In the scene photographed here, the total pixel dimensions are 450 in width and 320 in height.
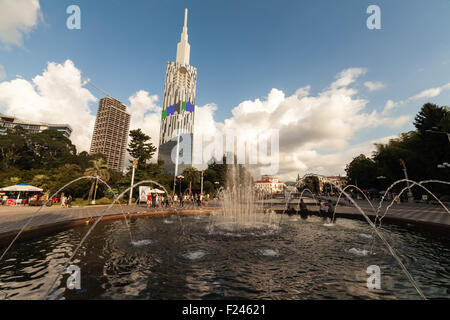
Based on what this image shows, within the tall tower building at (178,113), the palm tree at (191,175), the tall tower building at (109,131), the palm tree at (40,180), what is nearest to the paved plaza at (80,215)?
the palm tree at (40,180)

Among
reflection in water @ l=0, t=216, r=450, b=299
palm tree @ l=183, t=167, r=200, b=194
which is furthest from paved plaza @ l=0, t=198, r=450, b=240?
palm tree @ l=183, t=167, r=200, b=194

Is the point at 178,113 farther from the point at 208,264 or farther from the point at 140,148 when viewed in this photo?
the point at 208,264

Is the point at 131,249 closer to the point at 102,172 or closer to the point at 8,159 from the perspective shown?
the point at 102,172

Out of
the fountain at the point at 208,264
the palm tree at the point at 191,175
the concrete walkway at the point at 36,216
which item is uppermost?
the palm tree at the point at 191,175

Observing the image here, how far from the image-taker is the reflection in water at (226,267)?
4.29 m

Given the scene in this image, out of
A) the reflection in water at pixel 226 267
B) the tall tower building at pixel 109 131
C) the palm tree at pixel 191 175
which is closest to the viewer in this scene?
the reflection in water at pixel 226 267

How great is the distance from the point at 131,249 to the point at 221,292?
15.9ft

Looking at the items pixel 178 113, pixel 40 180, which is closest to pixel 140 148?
pixel 40 180

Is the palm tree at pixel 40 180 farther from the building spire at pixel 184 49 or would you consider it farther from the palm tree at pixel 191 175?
the building spire at pixel 184 49

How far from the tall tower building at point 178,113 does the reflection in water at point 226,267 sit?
108m

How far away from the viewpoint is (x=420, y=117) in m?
34.9

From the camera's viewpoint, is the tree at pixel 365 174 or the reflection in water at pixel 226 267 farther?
the tree at pixel 365 174
